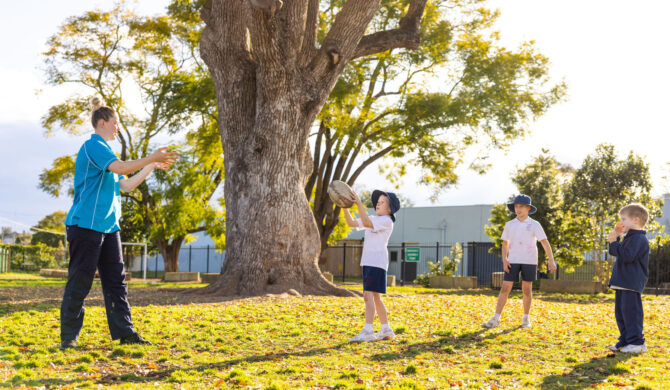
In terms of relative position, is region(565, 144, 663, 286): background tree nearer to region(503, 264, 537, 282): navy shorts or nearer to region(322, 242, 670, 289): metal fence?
region(322, 242, 670, 289): metal fence

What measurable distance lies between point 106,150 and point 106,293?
1325 millimetres

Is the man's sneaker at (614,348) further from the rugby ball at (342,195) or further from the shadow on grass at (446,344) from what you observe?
the rugby ball at (342,195)

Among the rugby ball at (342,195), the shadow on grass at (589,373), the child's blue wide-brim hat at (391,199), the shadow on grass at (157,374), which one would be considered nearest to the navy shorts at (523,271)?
the shadow on grass at (589,373)

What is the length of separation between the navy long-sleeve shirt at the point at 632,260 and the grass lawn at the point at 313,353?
2.36 feet

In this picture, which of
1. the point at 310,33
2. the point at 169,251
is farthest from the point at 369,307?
the point at 169,251

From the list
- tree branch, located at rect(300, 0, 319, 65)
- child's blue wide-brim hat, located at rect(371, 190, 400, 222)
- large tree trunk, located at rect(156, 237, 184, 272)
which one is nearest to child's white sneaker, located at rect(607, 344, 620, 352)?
child's blue wide-brim hat, located at rect(371, 190, 400, 222)

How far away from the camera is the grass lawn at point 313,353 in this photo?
4594 mm

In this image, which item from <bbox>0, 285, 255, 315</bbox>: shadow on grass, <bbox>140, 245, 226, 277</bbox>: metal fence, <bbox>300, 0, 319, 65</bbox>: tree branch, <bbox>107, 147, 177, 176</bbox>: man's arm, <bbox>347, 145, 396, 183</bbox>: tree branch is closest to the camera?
<bbox>107, 147, 177, 176</bbox>: man's arm

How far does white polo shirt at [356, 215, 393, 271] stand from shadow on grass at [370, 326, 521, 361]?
0.88m

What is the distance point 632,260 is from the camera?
6.15 metres

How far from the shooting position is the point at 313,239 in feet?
40.2

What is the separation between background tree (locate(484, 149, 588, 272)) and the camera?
66.0 ft

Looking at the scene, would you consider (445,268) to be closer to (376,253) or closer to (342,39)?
(342,39)

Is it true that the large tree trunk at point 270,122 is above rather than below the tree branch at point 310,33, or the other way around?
below
